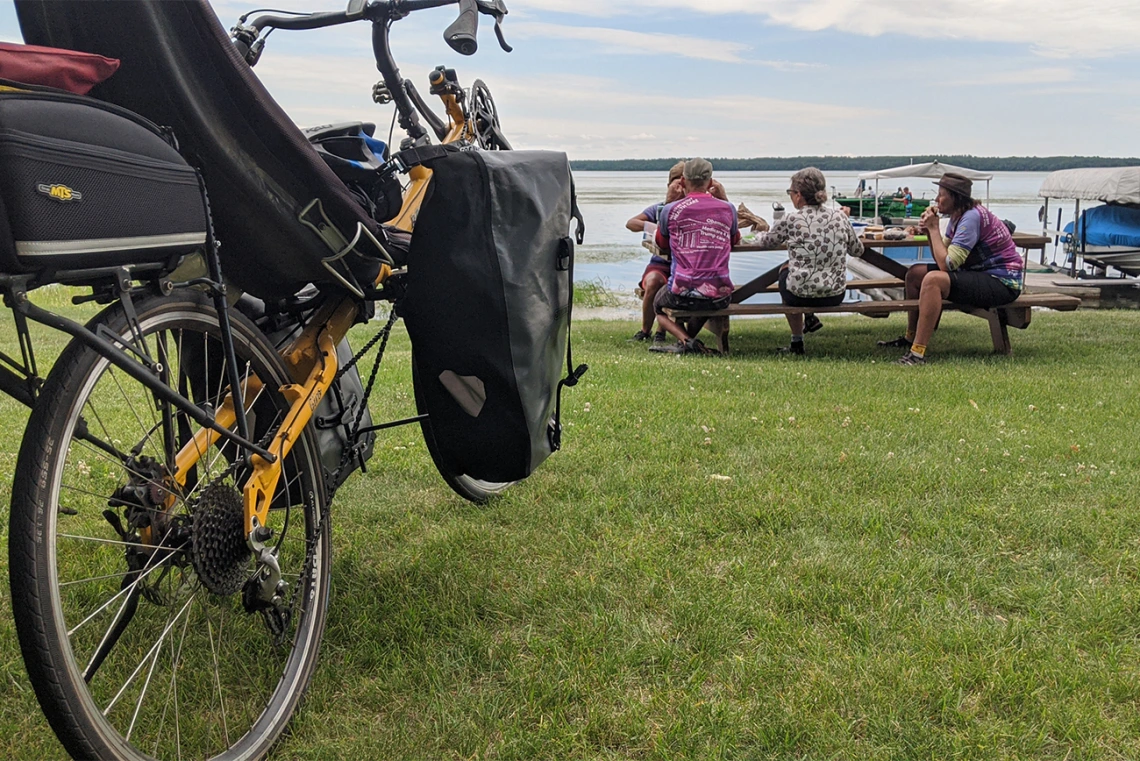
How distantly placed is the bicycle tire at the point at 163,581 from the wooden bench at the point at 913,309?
5.82 m

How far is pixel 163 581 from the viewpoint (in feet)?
6.81

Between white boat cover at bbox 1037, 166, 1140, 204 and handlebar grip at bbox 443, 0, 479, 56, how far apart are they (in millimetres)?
14731

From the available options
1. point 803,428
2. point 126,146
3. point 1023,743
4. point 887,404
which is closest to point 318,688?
point 126,146

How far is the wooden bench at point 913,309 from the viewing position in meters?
7.68

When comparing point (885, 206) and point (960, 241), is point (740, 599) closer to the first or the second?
point (960, 241)

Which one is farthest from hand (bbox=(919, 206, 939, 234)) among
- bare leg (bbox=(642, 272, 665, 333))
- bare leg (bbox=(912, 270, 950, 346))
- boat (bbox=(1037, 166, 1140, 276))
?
boat (bbox=(1037, 166, 1140, 276))

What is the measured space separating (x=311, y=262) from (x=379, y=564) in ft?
4.02

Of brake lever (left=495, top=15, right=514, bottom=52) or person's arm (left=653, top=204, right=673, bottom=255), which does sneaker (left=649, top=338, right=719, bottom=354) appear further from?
brake lever (left=495, top=15, right=514, bottom=52)

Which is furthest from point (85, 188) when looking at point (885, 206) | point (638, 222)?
point (885, 206)

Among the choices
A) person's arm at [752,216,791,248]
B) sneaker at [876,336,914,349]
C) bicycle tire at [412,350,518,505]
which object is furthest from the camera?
sneaker at [876,336,914,349]

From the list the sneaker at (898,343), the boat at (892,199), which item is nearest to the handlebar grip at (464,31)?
the sneaker at (898,343)

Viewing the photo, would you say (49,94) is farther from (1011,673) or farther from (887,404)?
(887,404)

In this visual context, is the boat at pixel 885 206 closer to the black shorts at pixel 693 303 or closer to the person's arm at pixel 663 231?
the person's arm at pixel 663 231

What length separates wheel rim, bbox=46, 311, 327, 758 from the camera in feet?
6.04
